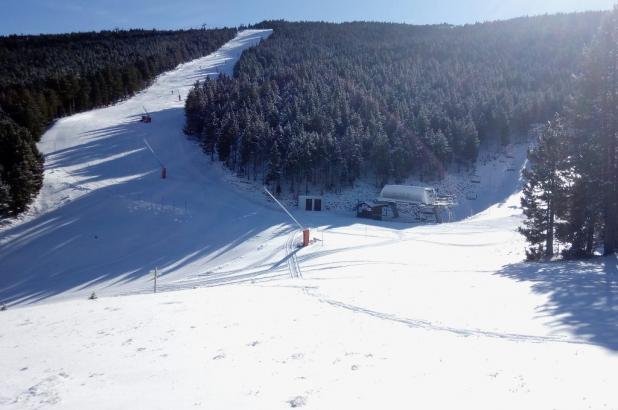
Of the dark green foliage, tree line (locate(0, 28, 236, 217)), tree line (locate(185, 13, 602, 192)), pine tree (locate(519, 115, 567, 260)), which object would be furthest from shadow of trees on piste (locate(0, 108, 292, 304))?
pine tree (locate(519, 115, 567, 260))

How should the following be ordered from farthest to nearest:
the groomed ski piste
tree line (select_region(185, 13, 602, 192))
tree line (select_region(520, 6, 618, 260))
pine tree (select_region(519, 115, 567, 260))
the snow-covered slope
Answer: tree line (select_region(185, 13, 602, 192)), the snow-covered slope, pine tree (select_region(519, 115, 567, 260)), tree line (select_region(520, 6, 618, 260)), the groomed ski piste

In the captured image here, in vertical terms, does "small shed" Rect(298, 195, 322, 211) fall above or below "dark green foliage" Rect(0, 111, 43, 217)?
below

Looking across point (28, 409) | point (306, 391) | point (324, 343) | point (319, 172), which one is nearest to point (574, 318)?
point (324, 343)

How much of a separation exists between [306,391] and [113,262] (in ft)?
97.2

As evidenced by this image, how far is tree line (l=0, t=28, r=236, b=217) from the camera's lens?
43.0 m

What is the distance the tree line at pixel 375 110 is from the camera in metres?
55.6

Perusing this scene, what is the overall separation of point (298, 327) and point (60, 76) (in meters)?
84.6

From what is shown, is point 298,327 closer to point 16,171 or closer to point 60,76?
point 16,171

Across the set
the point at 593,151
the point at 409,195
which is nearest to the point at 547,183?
the point at 593,151

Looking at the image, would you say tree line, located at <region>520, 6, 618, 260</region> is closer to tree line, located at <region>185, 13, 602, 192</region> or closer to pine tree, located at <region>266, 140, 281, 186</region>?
tree line, located at <region>185, 13, 602, 192</region>

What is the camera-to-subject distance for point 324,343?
1035 centimetres

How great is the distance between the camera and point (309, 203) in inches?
1925

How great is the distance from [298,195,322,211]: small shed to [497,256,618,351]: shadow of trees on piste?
96.2 ft

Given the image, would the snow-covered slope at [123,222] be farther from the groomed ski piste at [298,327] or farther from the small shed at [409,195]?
the small shed at [409,195]
